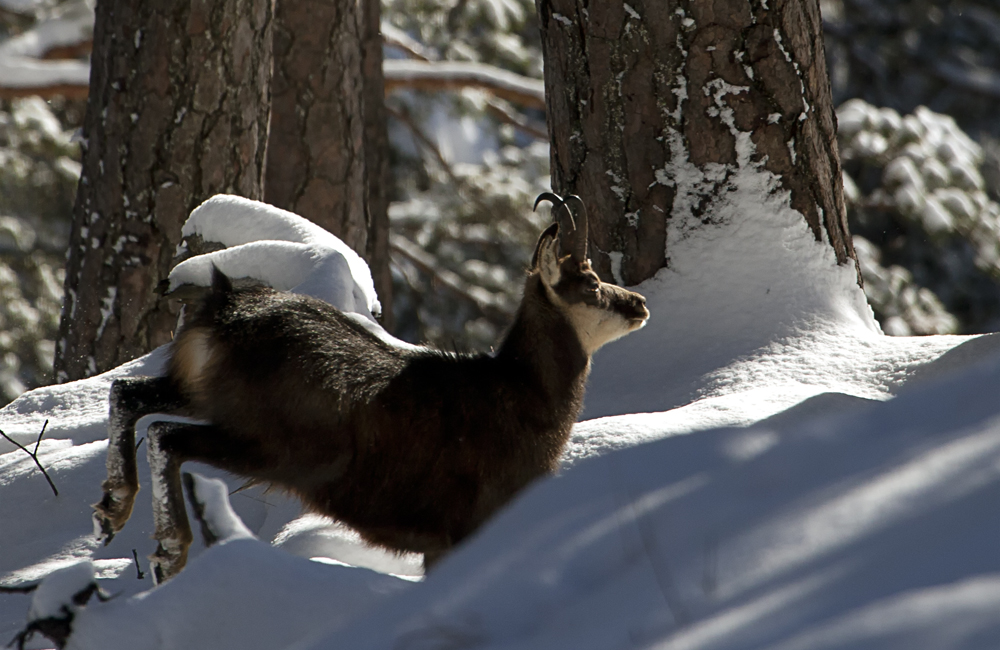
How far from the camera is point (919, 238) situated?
42.4 ft

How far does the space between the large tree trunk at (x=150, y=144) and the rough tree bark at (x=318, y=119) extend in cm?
170

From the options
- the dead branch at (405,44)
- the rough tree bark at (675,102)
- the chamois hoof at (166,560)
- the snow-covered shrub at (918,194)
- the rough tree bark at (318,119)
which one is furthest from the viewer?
the dead branch at (405,44)

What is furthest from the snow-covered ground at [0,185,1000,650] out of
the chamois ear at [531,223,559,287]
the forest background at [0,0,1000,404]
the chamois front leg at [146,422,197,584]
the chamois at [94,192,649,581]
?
the forest background at [0,0,1000,404]

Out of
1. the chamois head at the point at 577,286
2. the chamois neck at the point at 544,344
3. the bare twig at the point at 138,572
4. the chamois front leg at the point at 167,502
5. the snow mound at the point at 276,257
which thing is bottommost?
the bare twig at the point at 138,572

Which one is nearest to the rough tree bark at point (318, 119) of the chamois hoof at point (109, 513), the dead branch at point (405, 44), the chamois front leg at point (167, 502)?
the dead branch at point (405, 44)

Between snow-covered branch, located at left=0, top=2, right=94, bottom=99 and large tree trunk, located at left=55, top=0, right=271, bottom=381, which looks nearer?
large tree trunk, located at left=55, top=0, right=271, bottom=381

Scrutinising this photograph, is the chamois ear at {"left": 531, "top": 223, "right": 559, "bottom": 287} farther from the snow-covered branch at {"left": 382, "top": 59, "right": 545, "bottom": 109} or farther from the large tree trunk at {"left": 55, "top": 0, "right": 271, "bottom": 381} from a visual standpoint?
the snow-covered branch at {"left": 382, "top": 59, "right": 545, "bottom": 109}

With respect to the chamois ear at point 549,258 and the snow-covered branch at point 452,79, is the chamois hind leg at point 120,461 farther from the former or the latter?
the snow-covered branch at point 452,79

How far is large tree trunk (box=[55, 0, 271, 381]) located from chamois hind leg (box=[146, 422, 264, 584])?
3.12m

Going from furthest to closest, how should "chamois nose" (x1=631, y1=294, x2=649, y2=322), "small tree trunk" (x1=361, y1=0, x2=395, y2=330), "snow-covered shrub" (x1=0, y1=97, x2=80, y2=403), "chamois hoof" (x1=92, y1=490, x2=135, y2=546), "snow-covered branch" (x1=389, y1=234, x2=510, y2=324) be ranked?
1. "snow-covered branch" (x1=389, y1=234, x2=510, y2=324)
2. "snow-covered shrub" (x1=0, y1=97, x2=80, y2=403)
3. "small tree trunk" (x1=361, y1=0, x2=395, y2=330)
4. "chamois nose" (x1=631, y1=294, x2=649, y2=322)
5. "chamois hoof" (x1=92, y1=490, x2=135, y2=546)

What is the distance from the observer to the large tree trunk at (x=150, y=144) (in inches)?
235

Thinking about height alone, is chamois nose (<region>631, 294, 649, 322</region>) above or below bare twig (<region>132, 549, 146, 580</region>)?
above

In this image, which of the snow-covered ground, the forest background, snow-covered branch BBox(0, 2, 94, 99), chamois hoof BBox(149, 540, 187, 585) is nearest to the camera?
the snow-covered ground

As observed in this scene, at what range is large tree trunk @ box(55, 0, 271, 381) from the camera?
19.5ft
